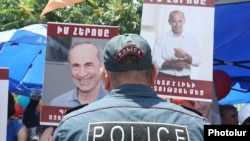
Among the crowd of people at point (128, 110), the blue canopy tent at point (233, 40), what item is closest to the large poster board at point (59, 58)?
the blue canopy tent at point (233, 40)

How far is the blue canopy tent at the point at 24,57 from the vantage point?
26.4 feet

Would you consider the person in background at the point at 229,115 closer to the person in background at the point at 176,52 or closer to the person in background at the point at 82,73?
the person in background at the point at 176,52

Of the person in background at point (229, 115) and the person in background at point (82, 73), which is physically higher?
the person in background at point (82, 73)

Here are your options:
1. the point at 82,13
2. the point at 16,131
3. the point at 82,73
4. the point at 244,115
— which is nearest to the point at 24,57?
the point at 16,131

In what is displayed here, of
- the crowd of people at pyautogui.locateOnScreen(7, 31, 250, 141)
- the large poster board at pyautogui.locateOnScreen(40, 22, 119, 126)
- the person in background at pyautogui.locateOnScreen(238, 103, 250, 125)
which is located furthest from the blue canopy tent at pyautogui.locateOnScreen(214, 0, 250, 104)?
the crowd of people at pyautogui.locateOnScreen(7, 31, 250, 141)

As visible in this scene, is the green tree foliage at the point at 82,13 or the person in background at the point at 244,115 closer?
the person in background at the point at 244,115

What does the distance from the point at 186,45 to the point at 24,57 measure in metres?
4.02

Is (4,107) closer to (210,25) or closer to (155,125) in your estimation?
(210,25)

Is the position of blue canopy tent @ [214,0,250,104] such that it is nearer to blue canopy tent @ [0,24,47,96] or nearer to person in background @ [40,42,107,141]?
person in background @ [40,42,107,141]

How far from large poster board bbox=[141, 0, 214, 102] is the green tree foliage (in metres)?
6.74

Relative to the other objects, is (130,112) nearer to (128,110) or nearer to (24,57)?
(128,110)

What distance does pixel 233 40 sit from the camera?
6867mm

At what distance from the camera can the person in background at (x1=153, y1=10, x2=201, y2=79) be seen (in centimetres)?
467

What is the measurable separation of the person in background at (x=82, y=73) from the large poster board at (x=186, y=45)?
423 millimetres
